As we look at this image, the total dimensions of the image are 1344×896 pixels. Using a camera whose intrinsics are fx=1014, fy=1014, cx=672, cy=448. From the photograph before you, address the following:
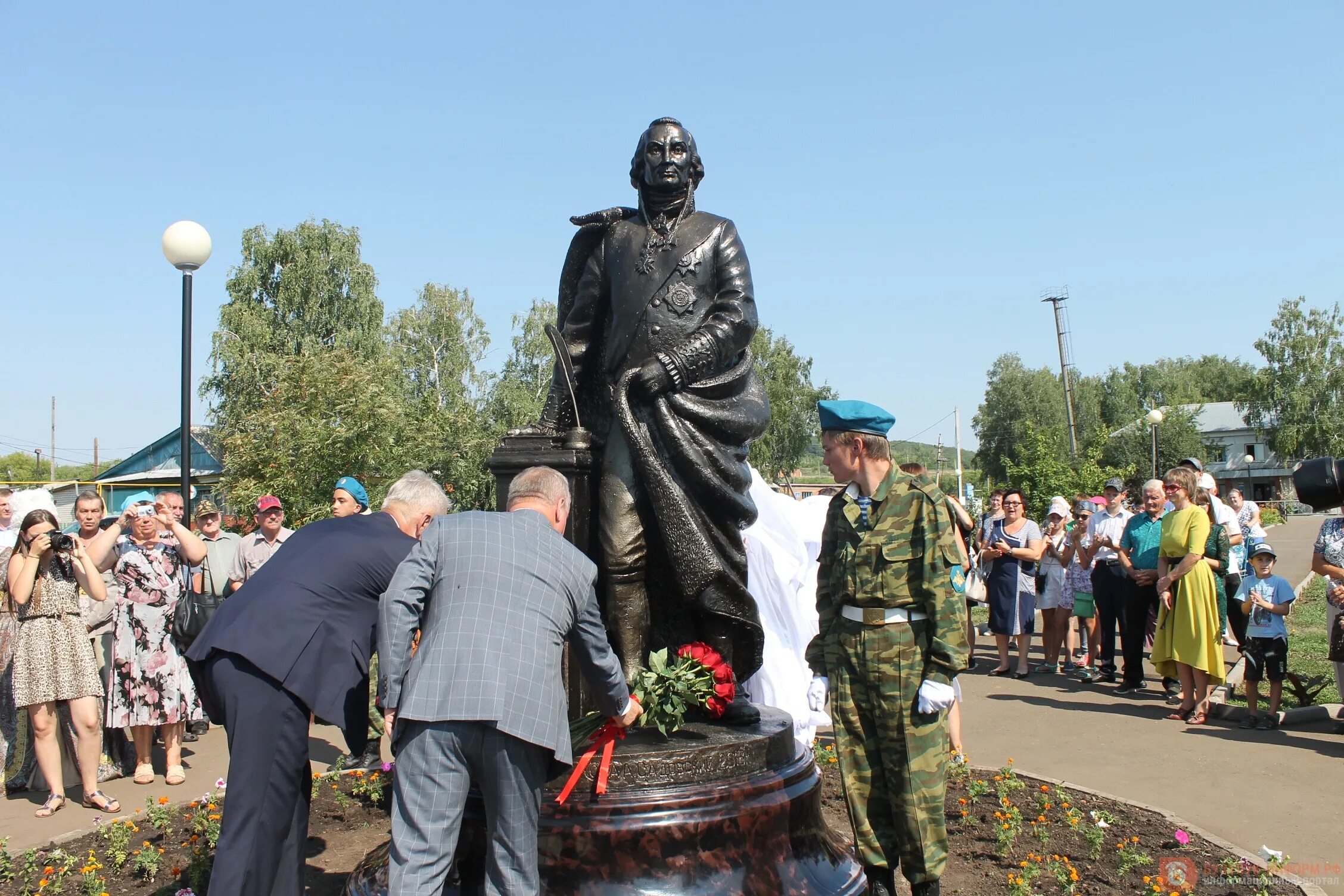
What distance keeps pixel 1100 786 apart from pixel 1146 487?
11.5ft

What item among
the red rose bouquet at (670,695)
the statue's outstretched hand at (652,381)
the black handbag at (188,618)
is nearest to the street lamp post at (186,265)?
the black handbag at (188,618)

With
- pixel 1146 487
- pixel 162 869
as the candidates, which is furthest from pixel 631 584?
pixel 1146 487

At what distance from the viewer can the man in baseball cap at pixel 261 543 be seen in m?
7.36

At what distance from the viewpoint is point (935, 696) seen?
336 centimetres

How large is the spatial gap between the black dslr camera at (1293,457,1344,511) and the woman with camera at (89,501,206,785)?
619 centimetres

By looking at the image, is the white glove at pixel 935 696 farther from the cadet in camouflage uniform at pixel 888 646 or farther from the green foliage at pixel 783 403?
the green foliage at pixel 783 403

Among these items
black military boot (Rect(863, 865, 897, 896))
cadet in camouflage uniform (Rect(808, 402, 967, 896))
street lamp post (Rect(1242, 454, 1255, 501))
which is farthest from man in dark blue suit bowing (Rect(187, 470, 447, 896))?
street lamp post (Rect(1242, 454, 1255, 501))

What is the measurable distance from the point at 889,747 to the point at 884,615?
0.46 m

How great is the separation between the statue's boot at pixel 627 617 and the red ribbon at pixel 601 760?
1.89 ft

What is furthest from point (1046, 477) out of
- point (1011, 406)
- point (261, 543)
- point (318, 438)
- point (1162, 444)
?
point (1011, 406)

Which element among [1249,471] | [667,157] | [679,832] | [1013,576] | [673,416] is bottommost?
[679,832]

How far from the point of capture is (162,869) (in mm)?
4645

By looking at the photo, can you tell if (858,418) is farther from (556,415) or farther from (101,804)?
(101,804)

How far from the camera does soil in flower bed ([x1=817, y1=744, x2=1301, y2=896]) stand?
13.8 feet
